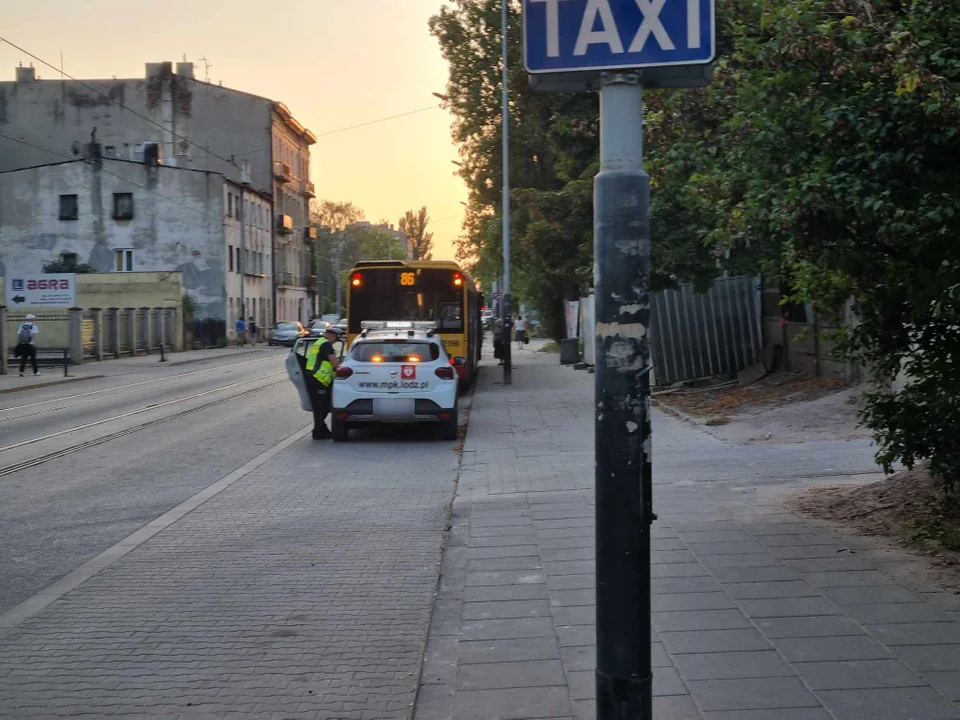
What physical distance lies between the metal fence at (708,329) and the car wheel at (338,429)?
25.0ft

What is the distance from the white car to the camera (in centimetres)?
1507

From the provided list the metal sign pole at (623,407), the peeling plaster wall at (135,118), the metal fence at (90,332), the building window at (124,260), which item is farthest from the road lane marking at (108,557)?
the peeling plaster wall at (135,118)

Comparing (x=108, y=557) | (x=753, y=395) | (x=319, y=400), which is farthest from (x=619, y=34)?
(x=753, y=395)

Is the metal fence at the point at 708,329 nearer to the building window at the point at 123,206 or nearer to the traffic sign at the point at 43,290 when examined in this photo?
the traffic sign at the point at 43,290

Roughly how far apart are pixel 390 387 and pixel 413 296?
358 inches

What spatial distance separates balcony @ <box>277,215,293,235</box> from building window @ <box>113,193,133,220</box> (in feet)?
57.7

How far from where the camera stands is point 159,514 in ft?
31.8

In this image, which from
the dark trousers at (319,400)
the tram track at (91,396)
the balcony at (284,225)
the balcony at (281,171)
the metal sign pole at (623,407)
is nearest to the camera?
the metal sign pole at (623,407)

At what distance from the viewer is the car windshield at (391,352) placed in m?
15.4

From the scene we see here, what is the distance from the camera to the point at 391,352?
1544 centimetres

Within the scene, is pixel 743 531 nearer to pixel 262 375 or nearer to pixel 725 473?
pixel 725 473

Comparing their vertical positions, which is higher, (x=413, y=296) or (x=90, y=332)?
(x=413, y=296)

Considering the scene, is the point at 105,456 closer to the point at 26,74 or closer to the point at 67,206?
the point at 67,206

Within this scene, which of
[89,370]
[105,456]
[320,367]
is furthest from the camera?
[89,370]
